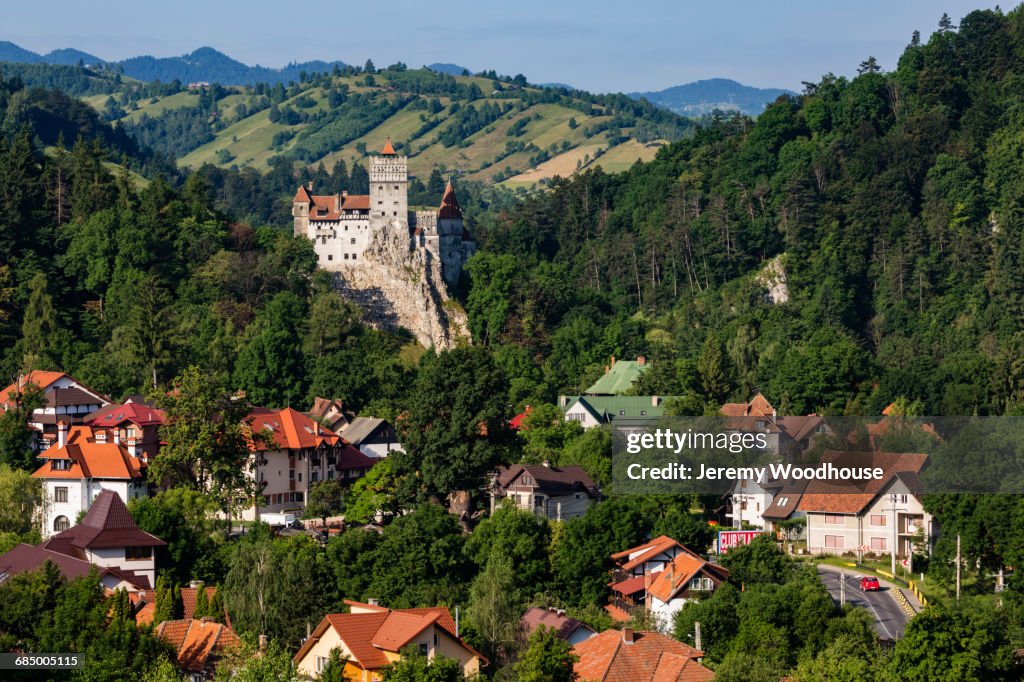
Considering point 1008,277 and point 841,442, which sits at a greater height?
point 1008,277

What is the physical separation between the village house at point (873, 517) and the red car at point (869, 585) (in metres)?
4.29

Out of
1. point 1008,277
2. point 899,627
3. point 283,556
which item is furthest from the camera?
point 1008,277

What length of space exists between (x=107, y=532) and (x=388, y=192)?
157 feet

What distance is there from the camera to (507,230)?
407 feet

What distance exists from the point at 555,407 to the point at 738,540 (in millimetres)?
22325

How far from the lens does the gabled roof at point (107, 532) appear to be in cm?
5903

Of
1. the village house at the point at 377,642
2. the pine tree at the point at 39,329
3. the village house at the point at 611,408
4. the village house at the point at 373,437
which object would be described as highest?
the pine tree at the point at 39,329

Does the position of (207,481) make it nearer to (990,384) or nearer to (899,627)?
(899,627)

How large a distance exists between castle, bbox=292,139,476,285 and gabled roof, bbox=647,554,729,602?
1870 inches

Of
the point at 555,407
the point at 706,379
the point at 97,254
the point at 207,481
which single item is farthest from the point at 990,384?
the point at 97,254

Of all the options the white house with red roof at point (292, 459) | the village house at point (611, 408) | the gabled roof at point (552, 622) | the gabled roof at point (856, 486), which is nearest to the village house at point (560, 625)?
the gabled roof at point (552, 622)

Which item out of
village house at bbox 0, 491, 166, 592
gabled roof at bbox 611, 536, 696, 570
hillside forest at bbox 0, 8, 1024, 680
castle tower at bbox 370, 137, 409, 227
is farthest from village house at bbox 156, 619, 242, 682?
castle tower at bbox 370, 137, 409, 227

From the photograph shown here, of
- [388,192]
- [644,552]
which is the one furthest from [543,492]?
[388,192]

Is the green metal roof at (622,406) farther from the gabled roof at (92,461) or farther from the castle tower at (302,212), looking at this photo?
the gabled roof at (92,461)
